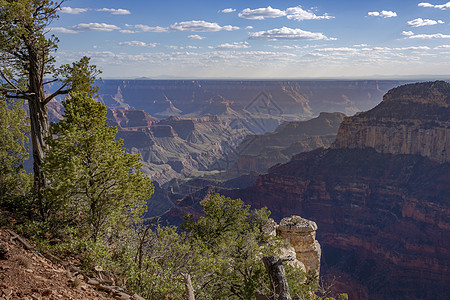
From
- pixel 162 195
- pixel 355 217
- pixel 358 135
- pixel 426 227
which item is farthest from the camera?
pixel 162 195

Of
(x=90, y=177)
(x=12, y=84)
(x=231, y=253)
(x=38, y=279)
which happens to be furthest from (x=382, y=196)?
(x=38, y=279)

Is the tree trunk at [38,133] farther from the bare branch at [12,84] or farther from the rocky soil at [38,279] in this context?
the rocky soil at [38,279]

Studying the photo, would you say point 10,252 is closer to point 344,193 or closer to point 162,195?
point 344,193

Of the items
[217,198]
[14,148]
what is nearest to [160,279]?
[217,198]

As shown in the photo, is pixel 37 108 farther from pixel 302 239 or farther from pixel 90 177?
pixel 302 239

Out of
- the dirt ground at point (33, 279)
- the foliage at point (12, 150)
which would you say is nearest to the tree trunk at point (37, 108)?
the foliage at point (12, 150)

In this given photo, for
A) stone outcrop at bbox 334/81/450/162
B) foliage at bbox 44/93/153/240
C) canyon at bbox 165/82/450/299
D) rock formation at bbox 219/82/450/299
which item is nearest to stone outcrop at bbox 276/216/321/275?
foliage at bbox 44/93/153/240
